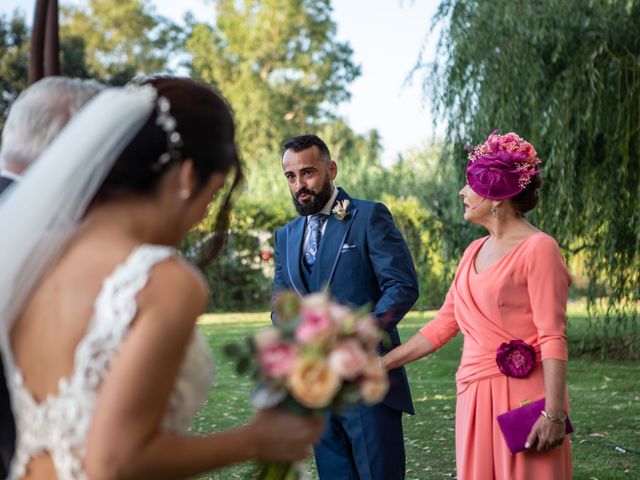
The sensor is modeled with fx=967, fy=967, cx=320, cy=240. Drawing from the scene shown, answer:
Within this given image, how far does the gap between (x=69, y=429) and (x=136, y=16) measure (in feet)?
170

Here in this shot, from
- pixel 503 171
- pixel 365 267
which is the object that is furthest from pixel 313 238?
pixel 503 171

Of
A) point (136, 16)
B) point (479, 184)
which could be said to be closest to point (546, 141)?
point (479, 184)

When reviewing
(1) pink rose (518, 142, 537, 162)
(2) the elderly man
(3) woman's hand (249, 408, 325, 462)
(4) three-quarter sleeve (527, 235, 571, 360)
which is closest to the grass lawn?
(4) three-quarter sleeve (527, 235, 571, 360)

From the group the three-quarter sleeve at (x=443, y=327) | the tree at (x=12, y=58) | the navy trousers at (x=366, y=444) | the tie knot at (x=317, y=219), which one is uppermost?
the tree at (x=12, y=58)

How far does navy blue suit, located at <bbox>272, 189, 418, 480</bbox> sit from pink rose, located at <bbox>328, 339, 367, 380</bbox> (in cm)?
264

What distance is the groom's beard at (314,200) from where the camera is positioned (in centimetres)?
512

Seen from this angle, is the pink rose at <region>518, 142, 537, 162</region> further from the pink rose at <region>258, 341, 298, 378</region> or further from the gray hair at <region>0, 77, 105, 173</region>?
the pink rose at <region>258, 341, 298, 378</region>

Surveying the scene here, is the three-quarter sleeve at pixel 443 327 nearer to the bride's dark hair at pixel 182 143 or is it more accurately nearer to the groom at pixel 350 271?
the groom at pixel 350 271

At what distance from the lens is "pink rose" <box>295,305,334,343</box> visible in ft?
6.19

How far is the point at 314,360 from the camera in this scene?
1.88 metres

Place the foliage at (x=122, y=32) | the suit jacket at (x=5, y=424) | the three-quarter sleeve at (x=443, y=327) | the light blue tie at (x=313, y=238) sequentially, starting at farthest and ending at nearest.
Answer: the foliage at (x=122, y=32)
the light blue tie at (x=313, y=238)
the three-quarter sleeve at (x=443, y=327)
the suit jacket at (x=5, y=424)

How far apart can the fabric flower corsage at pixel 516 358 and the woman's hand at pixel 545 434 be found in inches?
7.5

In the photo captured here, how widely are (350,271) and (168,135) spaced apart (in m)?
3.06

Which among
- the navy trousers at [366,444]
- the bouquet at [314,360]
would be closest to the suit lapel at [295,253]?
the navy trousers at [366,444]
